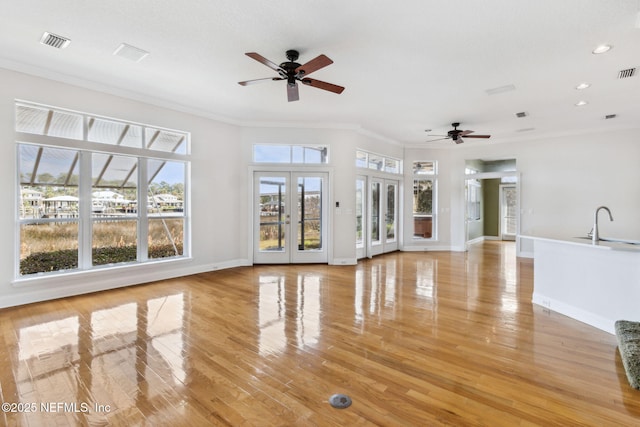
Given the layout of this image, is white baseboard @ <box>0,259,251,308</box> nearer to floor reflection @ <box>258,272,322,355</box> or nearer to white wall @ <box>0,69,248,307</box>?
white wall @ <box>0,69,248,307</box>

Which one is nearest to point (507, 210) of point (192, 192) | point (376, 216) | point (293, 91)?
point (376, 216)

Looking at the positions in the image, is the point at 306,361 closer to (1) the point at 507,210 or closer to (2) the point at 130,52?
(2) the point at 130,52

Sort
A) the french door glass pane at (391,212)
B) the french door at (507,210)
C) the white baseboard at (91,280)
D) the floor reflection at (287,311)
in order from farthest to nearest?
the french door at (507,210) < the french door glass pane at (391,212) < the white baseboard at (91,280) < the floor reflection at (287,311)

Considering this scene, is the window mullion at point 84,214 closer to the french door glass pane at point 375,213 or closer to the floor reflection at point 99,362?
the floor reflection at point 99,362

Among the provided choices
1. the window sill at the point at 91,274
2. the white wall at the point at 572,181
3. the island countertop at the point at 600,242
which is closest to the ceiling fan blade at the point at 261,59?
the island countertop at the point at 600,242

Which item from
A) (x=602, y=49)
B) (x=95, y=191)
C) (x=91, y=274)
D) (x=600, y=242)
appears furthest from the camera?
(x=95, y=191)

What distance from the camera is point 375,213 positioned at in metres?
8.01

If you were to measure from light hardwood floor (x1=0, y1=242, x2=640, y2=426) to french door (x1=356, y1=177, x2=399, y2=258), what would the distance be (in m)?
2.99

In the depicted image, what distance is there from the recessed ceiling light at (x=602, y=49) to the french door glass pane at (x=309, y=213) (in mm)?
4670

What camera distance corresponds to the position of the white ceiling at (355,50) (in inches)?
113

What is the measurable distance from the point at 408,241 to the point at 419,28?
21.3 ft

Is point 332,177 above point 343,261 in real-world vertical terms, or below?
above

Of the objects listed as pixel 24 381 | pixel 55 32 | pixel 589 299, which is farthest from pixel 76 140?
pixel 589 299

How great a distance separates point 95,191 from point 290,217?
11.3 feet
